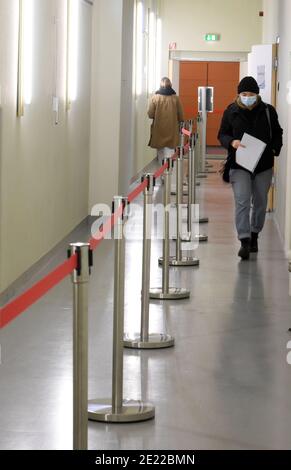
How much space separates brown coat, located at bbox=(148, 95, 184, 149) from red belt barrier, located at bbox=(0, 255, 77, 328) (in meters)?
16.2

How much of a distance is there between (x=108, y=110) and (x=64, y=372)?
7.60 meters

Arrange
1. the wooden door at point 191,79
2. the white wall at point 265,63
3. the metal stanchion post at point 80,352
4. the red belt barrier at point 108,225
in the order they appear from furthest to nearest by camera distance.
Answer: the wooden door at point 191,79
the white wall at point 265,63
the red belt barrier at point 108,225
the metal stanchion post at point 80,352

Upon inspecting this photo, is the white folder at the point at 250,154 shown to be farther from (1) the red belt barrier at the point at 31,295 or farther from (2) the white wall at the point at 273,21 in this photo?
(1) the red belt barrier at the point at 31,295

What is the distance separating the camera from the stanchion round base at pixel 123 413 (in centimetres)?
520

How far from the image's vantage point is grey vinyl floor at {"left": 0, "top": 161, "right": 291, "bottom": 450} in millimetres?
5000

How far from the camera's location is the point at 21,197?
8.51m

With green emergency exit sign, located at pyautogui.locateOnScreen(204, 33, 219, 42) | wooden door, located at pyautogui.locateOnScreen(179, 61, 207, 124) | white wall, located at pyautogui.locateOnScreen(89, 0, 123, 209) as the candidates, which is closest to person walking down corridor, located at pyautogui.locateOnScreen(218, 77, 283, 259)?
white wall, located at pyautogui.locateOnScreen(89, 0, 123, 209)

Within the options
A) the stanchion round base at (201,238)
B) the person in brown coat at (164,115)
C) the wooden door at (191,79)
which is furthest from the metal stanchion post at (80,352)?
the wooden door at (191,79)

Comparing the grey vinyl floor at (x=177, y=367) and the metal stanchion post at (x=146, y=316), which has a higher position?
the metal stanchion post at (x=146, y=316)

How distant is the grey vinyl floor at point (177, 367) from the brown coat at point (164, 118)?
10.2 m

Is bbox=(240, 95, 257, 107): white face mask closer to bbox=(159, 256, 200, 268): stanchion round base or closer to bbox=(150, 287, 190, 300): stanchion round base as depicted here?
bbox=(159, 256, 200, 268): stanchion round base

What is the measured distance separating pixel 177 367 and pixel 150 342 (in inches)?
21.1

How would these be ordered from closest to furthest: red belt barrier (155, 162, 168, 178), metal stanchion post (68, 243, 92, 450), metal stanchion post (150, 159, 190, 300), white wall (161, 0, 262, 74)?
metal stanchion post (68, 243, 92, 450) < red belt barrier (155, 162, 168, 178) < metal stanchion post (150, 159, 190, 300) < white wall (161, 0, 262, 74)

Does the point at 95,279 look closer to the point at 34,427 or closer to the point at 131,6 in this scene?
the point at 34,427
